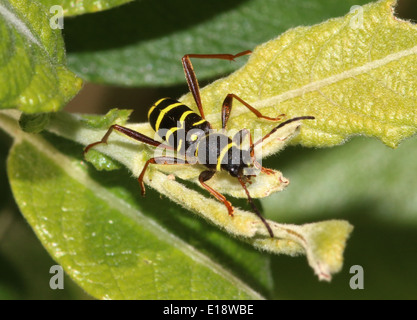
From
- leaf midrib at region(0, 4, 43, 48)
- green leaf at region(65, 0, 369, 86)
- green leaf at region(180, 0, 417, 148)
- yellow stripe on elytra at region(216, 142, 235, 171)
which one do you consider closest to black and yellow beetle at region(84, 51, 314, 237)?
yellow stripe on elytra at region(216, 142, 235, 171)

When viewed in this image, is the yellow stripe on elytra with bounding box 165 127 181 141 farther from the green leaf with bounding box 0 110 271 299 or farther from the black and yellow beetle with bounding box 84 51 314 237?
the green leaf with bounding box 0 110 271 299

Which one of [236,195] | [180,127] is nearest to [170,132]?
[180,127]

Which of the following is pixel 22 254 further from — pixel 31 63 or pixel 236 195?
pixel 31 63

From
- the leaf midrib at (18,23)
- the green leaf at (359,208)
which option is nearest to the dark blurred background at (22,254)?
the green leaf at (359,208)
